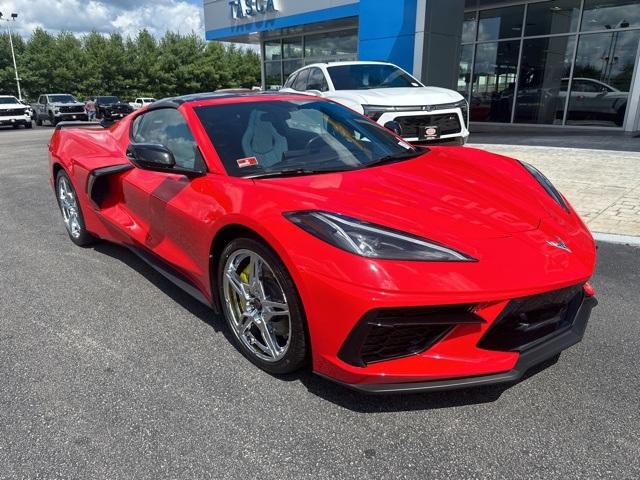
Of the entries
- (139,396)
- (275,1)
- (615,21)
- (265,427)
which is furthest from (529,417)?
(275,1)

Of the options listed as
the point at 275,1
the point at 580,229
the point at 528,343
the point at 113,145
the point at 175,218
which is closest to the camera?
the point at 528,343

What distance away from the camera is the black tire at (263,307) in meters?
2.21

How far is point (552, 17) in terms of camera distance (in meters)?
13.8

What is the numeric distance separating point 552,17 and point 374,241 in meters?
14.9

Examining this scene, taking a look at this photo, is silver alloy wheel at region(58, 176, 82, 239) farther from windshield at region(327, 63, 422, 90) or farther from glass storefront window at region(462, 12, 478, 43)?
glass storefront window at region(462, 12, 478, 43)

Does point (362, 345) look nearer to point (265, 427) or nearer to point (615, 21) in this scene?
point (265, 427)

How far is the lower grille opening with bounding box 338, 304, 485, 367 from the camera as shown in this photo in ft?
6.33

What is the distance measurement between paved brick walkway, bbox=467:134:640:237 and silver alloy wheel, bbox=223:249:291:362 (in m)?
3.85

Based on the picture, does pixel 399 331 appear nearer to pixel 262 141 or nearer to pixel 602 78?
pixel 262 141

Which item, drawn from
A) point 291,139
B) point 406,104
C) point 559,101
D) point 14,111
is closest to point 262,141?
point 291,139

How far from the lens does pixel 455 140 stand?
753cm

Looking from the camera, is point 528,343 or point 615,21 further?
point 615,21

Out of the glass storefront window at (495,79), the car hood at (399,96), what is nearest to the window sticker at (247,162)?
the car hood at (399,96)

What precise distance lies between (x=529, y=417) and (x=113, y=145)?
3.63 metres
